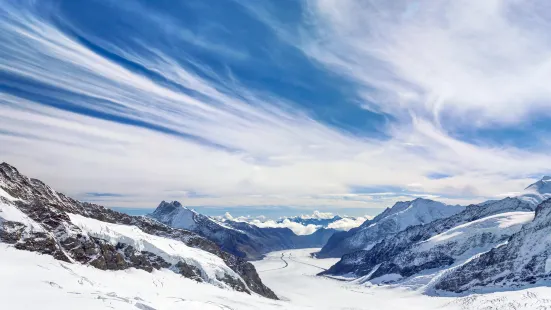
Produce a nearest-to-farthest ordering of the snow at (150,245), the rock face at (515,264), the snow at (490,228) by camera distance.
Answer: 1. the snow at (150,245)
2. the rock face at (515,264)
3. the snow at (490,228)

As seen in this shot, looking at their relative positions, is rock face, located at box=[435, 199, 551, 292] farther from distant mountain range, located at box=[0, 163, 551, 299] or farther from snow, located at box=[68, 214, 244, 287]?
snow, located at box=[68, 214, 244, 287]

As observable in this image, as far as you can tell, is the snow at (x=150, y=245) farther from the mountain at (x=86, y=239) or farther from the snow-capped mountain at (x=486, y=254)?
the snow-capped mountain at (x=486, y=254)

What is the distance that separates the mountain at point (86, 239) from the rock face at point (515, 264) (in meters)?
70.7

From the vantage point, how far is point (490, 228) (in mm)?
177750

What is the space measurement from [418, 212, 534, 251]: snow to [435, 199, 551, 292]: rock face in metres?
39.1

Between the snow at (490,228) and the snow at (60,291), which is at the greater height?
the snow at (490,228)

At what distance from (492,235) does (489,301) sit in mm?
102830

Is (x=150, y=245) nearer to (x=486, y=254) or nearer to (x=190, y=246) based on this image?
(x=190, y=246)

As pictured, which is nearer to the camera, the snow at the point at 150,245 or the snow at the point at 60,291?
the snow at the point at 60,291

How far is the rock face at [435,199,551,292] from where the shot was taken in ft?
365

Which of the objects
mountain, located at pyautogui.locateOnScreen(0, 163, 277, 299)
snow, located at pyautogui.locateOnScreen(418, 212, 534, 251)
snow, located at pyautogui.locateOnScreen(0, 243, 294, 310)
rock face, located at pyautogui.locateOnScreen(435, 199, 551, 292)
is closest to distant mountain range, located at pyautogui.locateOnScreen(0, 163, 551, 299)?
mountain, located at pyautogui.locateOnScreen(0, 163, 277, 299)

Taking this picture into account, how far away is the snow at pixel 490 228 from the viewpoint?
173875mm

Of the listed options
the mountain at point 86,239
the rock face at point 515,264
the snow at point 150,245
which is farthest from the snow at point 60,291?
the rock face at point 515,264

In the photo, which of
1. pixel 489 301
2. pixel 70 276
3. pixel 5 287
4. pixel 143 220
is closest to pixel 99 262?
pixel 70 276
